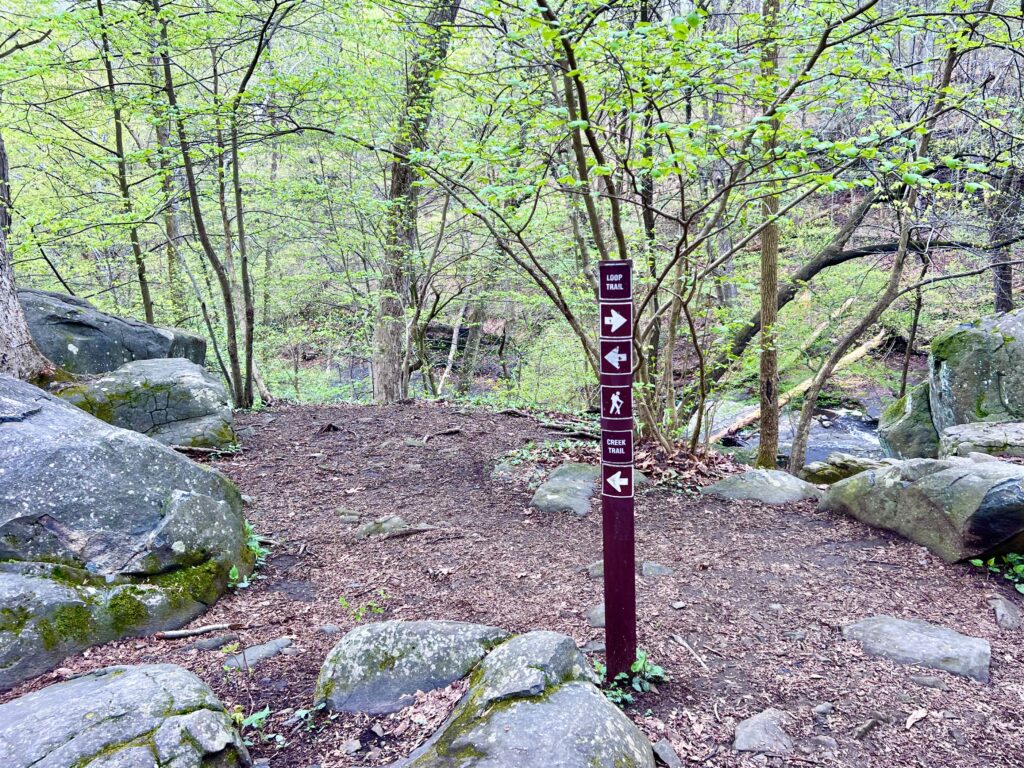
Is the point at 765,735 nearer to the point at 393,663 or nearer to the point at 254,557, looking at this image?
the point at 393,663

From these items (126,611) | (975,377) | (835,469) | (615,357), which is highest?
(615,357)

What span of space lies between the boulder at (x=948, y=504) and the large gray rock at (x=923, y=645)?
1.03 metres

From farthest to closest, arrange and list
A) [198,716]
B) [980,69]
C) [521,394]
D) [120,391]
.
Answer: [521,394] → [980,69] → [120,391] → [198,716]

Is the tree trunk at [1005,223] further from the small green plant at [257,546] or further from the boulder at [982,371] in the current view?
the small green plant at [257,546]

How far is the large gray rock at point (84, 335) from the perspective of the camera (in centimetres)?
691

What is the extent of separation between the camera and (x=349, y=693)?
261 cm

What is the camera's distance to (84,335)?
7172mm

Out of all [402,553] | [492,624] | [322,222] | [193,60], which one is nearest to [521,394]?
[322,222]

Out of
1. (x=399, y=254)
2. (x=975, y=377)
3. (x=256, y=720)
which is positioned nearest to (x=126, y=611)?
(x=256, y=720)

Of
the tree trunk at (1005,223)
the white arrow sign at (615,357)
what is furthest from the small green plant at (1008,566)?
the tree trunk at (1005,223)

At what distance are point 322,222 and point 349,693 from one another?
33.8ft

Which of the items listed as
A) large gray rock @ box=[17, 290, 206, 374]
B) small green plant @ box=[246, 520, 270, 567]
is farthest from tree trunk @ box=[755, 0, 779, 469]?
large gray rock @ box=[17, 290, 206, 374]

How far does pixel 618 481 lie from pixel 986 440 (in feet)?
16.7

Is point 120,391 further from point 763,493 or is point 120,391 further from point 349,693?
point 763,493
